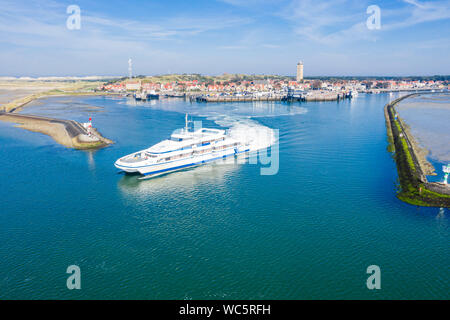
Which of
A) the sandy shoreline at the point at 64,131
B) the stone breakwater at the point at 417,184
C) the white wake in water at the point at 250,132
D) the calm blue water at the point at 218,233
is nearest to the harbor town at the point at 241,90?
the white wake in water at the point at 250,132

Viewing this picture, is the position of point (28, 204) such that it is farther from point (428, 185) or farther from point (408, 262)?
point (428, 185)

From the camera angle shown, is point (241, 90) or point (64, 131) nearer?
point (64, 131)

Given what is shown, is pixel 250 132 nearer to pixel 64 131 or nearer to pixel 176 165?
pixel 176 165

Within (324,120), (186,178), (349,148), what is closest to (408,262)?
(186,178)

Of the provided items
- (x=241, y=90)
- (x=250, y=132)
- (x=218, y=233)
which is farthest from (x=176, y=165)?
(x=241, y=90)

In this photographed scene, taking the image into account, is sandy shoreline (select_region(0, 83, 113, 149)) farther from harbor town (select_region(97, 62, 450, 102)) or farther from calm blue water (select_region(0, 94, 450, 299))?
harbor town (select_region(97, 62, 450, 102))

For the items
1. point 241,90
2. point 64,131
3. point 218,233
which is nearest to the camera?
point 218,233
